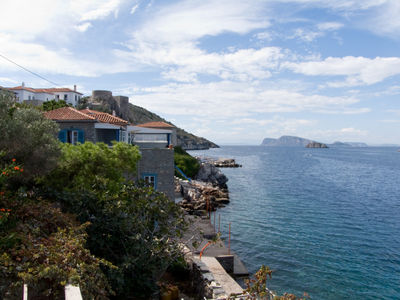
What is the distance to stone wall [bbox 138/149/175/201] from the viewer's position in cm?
2303

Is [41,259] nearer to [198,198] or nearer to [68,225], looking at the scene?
[68,225]

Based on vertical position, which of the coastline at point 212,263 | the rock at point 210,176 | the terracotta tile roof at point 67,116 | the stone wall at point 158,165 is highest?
the terracotta tile roof at point 67,116

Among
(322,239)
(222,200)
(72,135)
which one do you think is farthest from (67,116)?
(222,200)

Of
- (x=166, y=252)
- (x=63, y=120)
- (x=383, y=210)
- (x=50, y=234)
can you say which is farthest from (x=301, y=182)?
(x=50, y=234)

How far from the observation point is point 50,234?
1000 cm

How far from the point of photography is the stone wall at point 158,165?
23.0 metres

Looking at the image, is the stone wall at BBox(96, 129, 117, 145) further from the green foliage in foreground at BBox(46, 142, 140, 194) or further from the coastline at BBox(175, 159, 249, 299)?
the coastline at BBox(175, 159, 249, 299)

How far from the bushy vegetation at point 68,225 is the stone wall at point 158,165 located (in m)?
6.28

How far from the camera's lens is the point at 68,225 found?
34.3 ft

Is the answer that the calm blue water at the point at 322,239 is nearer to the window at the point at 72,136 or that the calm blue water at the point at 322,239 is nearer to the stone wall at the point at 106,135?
the stone wall at the point at 106,135

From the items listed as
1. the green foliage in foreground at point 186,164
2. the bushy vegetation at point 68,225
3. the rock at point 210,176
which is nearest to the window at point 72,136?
the bushy vegetation at point 68,225

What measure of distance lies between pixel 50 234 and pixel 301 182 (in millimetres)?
62504

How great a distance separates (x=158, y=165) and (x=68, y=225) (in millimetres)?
12748

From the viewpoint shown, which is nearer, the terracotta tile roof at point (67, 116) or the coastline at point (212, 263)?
the coastline at point (212, 263)
